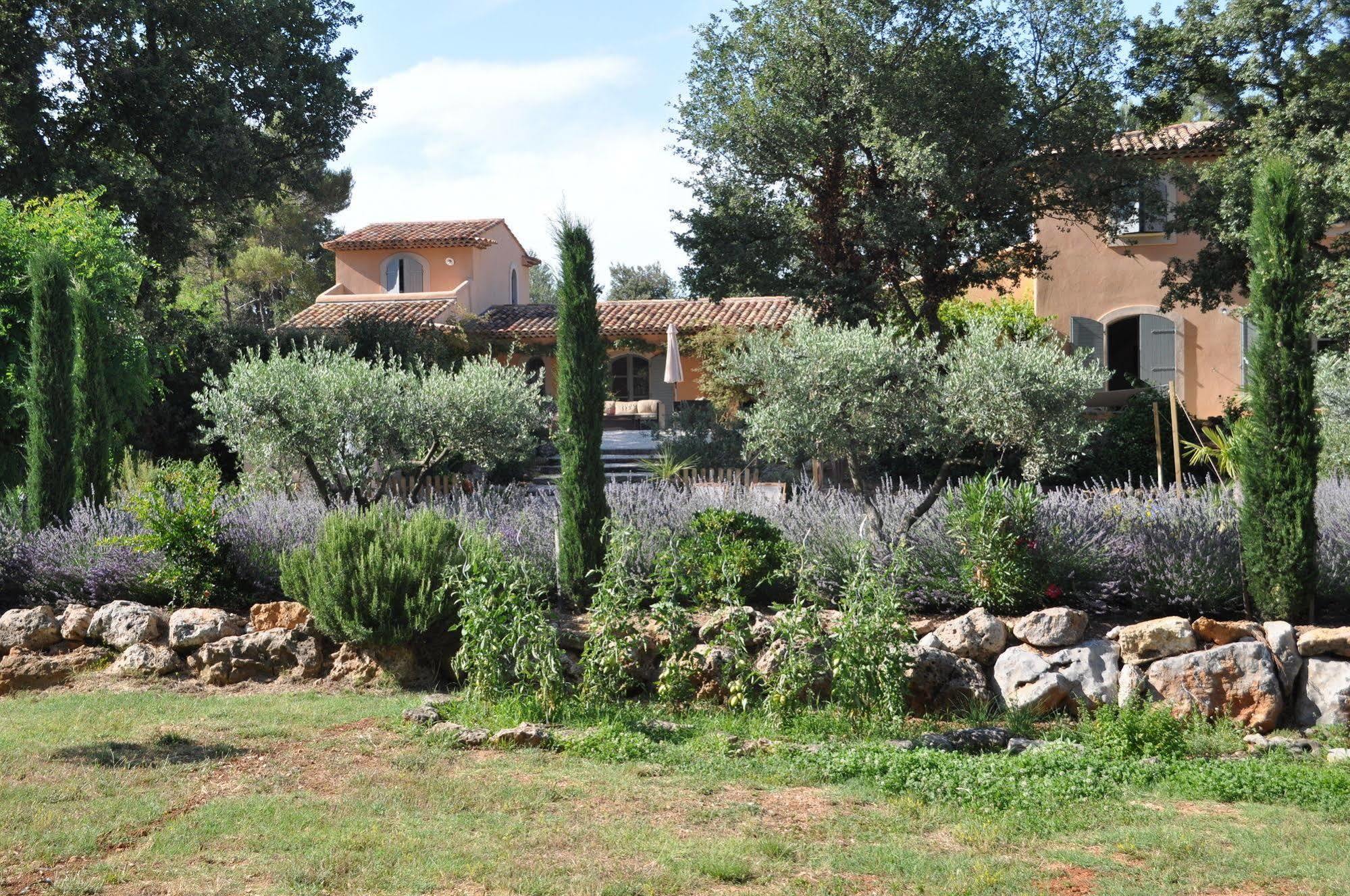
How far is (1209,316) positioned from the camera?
2378cm

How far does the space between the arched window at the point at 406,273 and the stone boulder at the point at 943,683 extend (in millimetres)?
29879

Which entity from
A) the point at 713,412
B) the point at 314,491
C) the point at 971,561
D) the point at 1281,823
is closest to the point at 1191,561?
the point at 971,561

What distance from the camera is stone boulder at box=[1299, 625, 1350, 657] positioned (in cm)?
725

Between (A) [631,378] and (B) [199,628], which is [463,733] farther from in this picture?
(A) [631,378]

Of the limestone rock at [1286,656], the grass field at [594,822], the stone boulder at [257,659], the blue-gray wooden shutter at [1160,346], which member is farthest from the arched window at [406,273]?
the limestone rock at [1286,656]

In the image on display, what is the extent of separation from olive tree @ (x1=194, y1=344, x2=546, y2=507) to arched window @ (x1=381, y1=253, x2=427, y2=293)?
81.1ft

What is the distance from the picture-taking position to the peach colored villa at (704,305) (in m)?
23.7

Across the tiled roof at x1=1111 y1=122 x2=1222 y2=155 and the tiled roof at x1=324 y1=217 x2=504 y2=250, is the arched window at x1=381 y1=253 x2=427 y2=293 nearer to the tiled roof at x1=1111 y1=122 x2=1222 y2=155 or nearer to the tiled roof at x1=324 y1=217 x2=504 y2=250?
the tiled roof at x1=324 y1=217 x2=504 y2=250

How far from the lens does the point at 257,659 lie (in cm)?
843

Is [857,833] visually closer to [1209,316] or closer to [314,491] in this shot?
[314,491]

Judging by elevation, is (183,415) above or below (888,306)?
below

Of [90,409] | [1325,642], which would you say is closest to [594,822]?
[1325,642]

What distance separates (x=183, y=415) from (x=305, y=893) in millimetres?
17846

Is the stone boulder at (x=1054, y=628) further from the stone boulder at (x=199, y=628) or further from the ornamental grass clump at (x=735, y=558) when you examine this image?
the stone boulder at (x=199, y=628)
